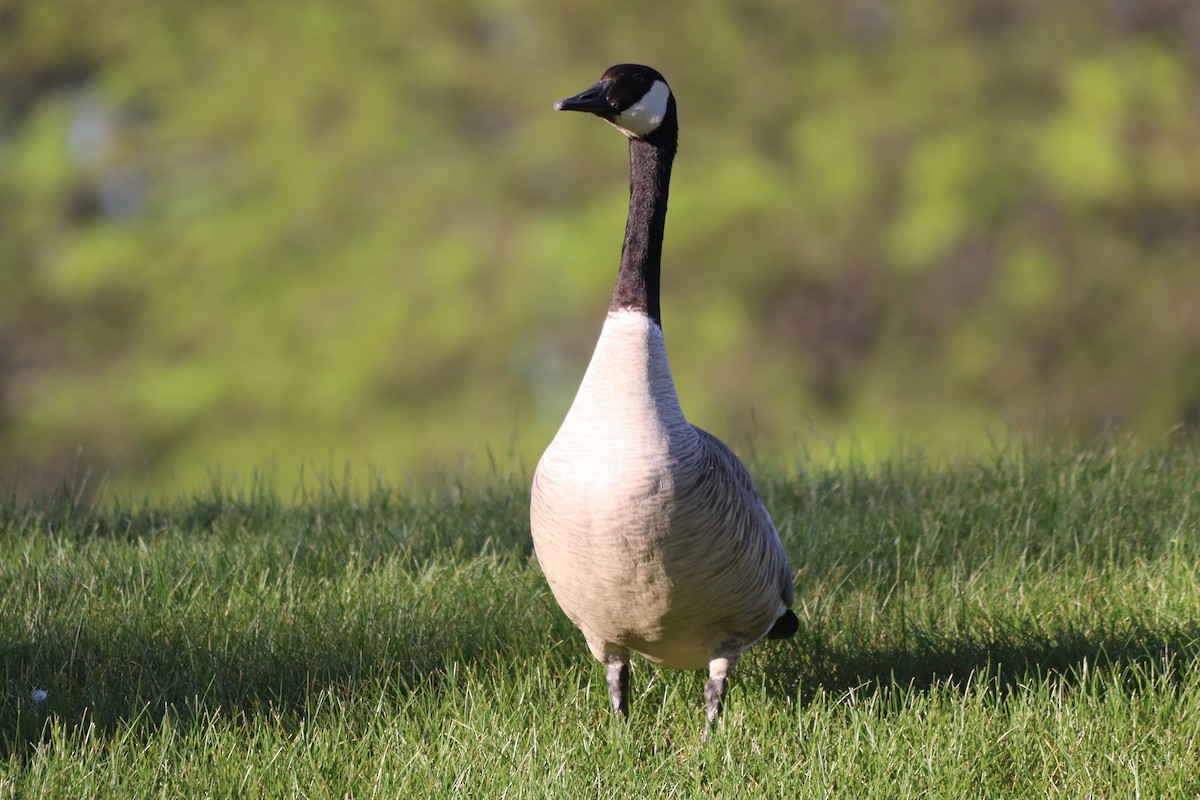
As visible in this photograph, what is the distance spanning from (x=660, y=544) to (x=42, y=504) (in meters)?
3.50

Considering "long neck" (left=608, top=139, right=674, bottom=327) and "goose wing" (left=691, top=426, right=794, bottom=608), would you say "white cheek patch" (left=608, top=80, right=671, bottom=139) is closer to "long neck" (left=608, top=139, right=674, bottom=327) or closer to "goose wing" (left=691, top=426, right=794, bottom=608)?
"long neck" (left=608, top=139, right=674, bottom=327)

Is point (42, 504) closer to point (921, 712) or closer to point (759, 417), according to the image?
point (921, 712)

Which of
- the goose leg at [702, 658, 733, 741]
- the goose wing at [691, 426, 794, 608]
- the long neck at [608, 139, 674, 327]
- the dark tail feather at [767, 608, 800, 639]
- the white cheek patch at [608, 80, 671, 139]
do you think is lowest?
the goose leg at [702, 658, 733, 741]

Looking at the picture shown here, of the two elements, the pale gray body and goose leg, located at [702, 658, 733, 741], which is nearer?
the pale gray body

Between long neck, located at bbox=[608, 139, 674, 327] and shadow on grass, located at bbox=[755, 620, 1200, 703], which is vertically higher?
long neck, located at bbox=[608, 139, 674, 327]

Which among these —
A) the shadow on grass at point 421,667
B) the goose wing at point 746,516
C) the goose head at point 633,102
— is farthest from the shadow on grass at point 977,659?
the goose head at point 633,102


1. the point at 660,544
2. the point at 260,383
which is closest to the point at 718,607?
the point at 660,544

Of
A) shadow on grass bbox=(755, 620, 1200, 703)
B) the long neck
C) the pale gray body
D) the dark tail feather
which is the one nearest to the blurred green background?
shadow on grass bbox=(755, 620, 1200, 703)

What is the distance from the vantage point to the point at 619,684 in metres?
3.49

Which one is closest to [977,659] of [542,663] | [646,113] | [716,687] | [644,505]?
[716,687]

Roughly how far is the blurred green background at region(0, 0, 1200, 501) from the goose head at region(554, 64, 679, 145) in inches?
387

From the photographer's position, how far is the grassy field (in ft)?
10.2

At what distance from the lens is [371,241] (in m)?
15.7

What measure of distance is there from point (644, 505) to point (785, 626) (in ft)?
3.07
